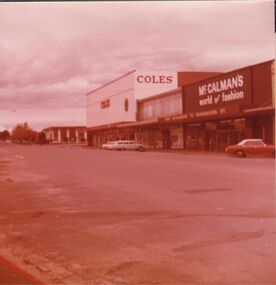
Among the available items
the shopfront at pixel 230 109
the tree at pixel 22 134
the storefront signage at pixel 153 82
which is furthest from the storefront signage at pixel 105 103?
the tree at pixel 22 134

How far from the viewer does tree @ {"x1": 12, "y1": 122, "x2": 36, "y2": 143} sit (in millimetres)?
148375

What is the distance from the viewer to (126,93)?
74.6m

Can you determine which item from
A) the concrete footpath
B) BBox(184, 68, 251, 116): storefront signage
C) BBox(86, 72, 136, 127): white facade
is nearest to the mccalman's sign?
BBox(184, 68, 251, 116): storefront signage

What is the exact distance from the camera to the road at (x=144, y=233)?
245 inches

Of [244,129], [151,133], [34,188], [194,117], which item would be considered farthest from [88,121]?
[34,188]

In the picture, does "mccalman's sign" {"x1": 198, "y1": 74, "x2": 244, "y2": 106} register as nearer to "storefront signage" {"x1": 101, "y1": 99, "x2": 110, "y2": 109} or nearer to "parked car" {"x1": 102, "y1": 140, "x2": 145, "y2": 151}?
"parked car" {"x1": 102, "y1": 140, "x2": 145, "y2": 151}

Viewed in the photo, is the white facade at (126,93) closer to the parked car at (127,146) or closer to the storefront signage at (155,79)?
the storefront signage at (155,79)

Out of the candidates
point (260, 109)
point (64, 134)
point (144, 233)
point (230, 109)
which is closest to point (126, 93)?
point (230, 109)

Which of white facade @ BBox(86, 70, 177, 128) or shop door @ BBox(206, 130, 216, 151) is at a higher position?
white facade @ BBox(86, 70, 177, 128)

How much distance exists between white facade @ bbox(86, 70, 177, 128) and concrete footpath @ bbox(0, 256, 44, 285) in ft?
201

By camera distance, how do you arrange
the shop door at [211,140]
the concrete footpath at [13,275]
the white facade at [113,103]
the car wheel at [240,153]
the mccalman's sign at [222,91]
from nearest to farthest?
the concrete footpath at [13,275] < the car wheel at [240,153] < the mccalman's sign at [222,91] < the shop door at [211,140] < the white facade at [113,103]

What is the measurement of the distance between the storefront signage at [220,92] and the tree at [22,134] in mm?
99467

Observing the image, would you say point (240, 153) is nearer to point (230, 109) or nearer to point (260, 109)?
point (260, 109)

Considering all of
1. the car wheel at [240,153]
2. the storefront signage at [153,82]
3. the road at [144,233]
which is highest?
the storefront signage at [153,82]
